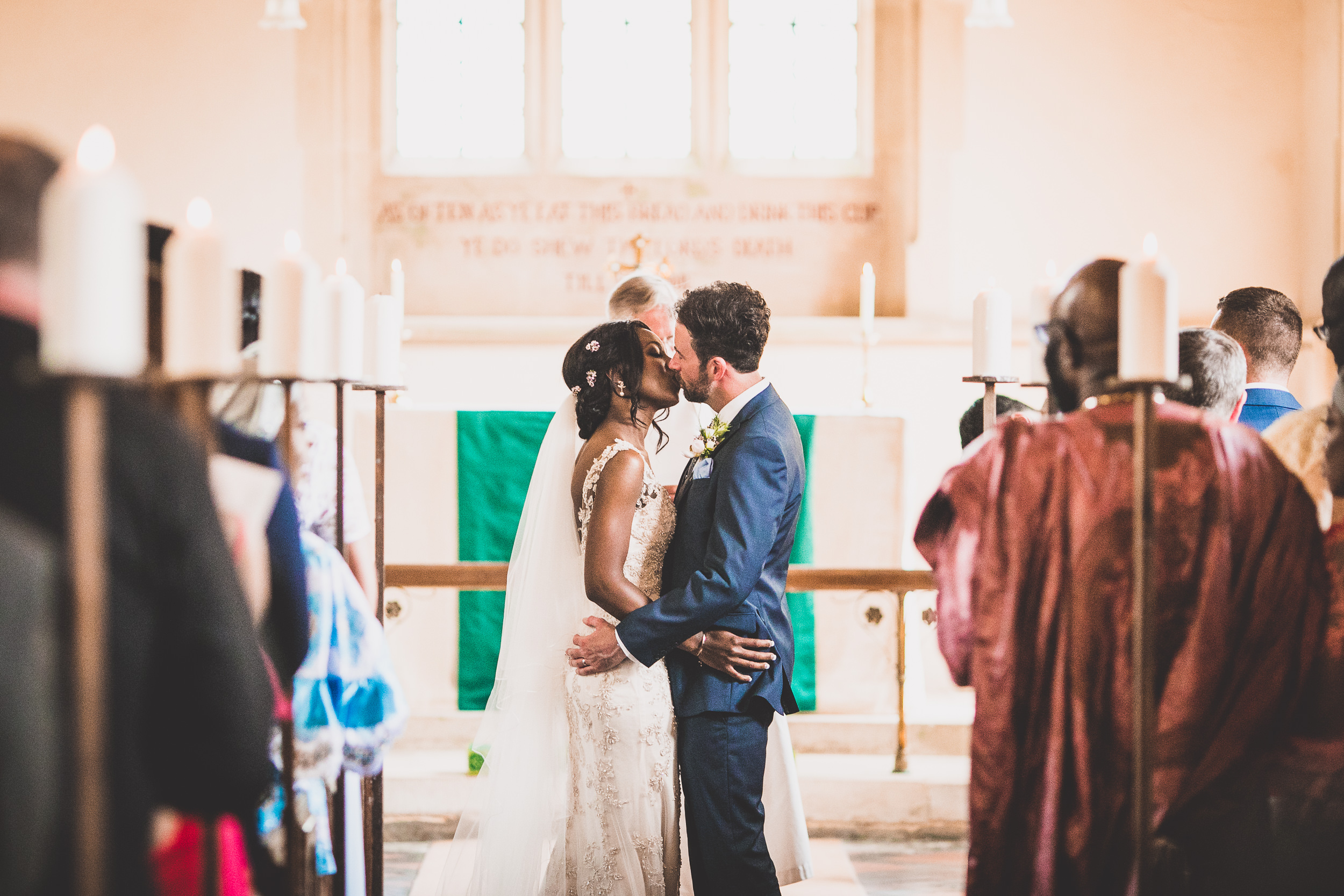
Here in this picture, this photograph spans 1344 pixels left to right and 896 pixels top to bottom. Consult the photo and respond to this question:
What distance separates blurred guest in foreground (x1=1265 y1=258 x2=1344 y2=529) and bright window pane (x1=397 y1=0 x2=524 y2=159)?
5341mm

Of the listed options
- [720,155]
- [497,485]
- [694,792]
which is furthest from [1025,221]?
[694,792]

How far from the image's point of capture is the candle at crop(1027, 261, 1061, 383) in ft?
6.54

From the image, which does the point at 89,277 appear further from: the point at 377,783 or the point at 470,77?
the point at 470,77

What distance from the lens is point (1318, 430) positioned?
211cm

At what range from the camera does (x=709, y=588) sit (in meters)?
2.43

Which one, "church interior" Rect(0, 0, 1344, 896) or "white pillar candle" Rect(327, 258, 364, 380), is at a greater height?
"church interior" Rect(0, 0, 1344, 896)

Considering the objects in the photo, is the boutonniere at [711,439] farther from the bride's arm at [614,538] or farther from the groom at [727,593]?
the bride's arm at [614,538]

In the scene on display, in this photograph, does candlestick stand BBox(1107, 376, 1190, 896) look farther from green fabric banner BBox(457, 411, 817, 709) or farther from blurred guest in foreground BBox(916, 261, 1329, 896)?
green fabric banner BBox(457, 411, 817, 709)

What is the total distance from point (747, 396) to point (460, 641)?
8.33 feet

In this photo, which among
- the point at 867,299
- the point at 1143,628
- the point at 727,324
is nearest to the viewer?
the point at 1143,628

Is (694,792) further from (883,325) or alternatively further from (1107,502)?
A: (883,325)

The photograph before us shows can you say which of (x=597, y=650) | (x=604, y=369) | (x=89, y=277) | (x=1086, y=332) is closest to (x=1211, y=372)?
(x=1086, y=332)

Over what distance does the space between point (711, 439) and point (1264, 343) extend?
154 cm

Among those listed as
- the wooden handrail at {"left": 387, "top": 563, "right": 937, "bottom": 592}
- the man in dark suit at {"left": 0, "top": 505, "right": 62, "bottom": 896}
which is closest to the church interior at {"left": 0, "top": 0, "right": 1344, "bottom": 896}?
the wooden handrail at {"left": 387, "top": 563, "right": 937, "bottom": 592}
